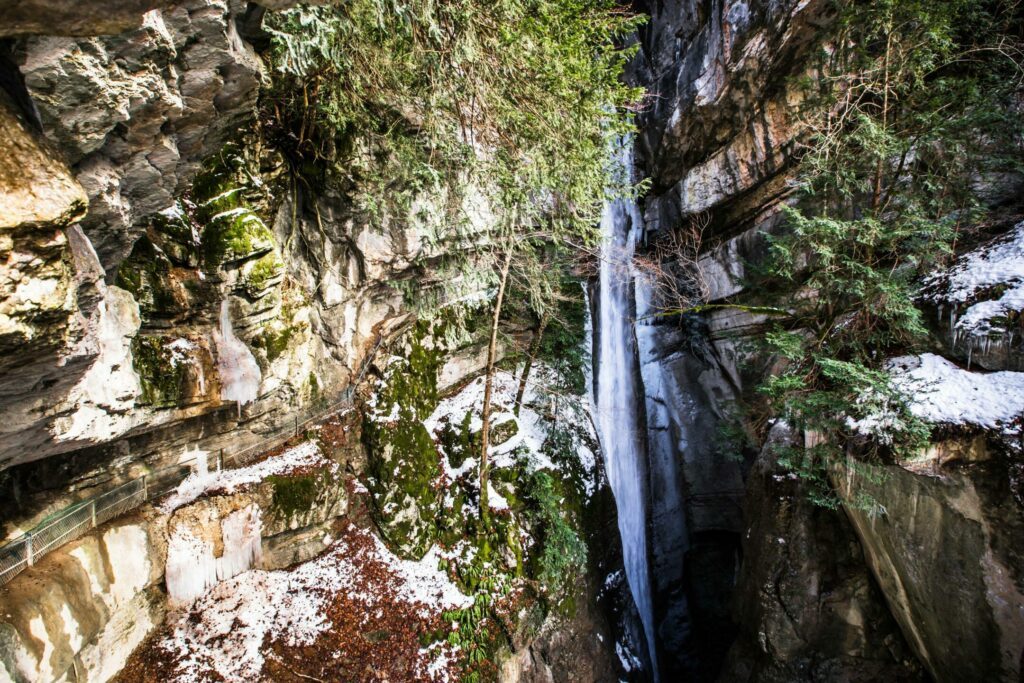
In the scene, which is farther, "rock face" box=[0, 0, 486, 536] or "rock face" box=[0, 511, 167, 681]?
"rock face" box=[0, 511, 167, 681]

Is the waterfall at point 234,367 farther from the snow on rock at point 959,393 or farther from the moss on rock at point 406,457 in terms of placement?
the snow on rock at point 959,393

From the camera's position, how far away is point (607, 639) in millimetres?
8523

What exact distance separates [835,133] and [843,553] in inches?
276

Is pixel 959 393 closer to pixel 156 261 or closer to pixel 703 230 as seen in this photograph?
pixel 703 230

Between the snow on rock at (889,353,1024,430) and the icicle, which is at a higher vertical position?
the snow on rock at (889,353,1024,430)

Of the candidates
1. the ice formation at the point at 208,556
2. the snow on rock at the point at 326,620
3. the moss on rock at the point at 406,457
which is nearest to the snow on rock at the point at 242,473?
the ice formation at the point at 208,556

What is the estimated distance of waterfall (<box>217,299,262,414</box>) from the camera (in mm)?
5941

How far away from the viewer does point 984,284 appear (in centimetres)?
627

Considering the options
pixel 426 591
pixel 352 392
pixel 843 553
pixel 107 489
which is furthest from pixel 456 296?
pixel 843 553

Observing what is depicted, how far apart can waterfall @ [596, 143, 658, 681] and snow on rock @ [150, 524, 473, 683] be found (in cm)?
633

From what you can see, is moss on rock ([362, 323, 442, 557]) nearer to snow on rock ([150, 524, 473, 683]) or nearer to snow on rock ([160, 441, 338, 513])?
snow on rock ([150, 524, 473, 683])

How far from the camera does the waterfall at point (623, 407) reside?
39.2ft

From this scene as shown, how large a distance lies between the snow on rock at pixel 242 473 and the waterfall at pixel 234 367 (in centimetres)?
97

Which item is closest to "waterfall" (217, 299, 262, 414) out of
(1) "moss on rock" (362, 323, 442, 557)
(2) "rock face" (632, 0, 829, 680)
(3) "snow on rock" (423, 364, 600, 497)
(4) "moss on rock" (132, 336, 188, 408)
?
(4) "moss on rock" (132, 336, 188, 408)
